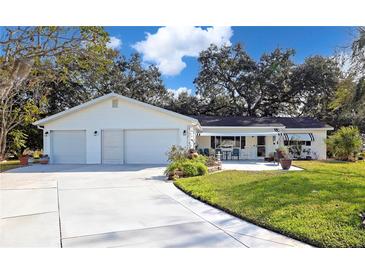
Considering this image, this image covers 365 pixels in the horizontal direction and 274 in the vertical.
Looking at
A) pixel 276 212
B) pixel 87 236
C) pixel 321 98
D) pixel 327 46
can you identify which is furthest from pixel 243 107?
pixel 87 236

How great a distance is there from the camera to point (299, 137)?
2670 cm

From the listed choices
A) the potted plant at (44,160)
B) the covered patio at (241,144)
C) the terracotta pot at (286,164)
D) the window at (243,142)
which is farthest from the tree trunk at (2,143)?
the terracotta pot at (286,164)

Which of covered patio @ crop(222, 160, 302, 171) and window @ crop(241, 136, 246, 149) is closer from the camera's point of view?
covered patio @ crop(222, 160, 302, 171)

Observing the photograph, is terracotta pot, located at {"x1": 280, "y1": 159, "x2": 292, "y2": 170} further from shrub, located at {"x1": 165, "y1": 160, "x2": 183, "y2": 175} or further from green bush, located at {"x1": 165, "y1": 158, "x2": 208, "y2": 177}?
shrub, located at {"x1": 165, "y1": 160, "x2": 183, "y2": 175}

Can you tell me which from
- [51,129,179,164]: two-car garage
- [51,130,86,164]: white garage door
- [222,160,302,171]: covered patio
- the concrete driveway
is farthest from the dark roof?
the concrete driveway

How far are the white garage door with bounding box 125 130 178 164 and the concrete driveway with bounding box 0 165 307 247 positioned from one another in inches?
404

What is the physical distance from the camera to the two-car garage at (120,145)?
70.5 ft

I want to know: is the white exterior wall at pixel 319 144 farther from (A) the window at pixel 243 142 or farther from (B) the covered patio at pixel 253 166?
(B) the covered patio at pixel 253 166

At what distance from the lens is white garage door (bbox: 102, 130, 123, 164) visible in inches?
863

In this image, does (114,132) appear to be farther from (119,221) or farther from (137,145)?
(119,221)

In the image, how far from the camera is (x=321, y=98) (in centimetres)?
3447
